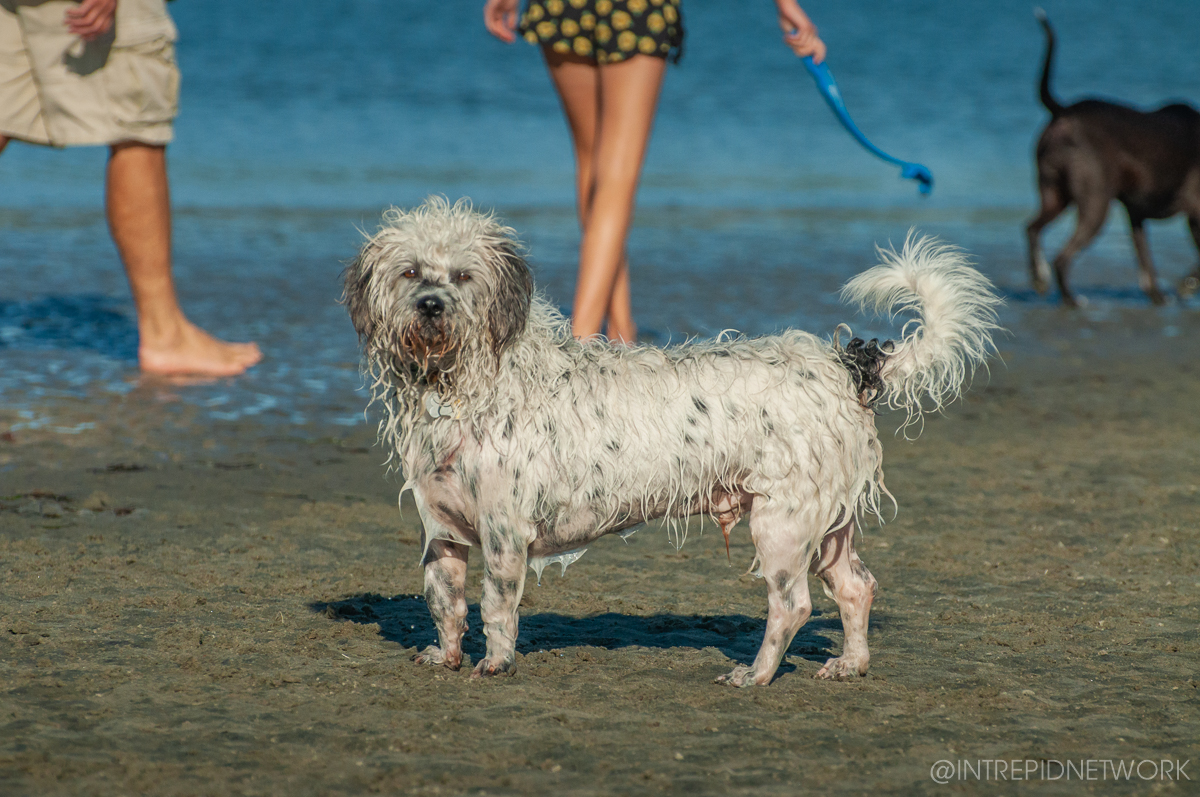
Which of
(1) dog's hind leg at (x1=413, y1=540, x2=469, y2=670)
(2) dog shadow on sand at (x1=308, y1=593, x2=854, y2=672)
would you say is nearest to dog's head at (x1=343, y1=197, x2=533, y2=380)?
(1) dog's hind leg at (x1=413, y1=540, x2=469, y2=670)

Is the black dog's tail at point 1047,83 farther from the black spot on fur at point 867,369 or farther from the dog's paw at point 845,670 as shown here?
the dog's paw at point 845,670

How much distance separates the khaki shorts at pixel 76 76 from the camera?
639 centimetres

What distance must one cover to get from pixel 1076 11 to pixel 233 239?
135 ft

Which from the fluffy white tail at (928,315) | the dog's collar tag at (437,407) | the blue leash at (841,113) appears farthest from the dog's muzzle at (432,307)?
the blue leash at (841,113)

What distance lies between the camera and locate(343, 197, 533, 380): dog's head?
3.30m

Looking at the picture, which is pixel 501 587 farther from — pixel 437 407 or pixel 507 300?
pixel 507 300

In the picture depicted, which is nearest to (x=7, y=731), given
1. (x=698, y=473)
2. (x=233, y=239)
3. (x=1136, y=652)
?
(x=698, y=473)

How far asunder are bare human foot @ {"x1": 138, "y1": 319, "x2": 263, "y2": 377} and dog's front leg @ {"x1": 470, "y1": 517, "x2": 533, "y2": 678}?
13.2ft

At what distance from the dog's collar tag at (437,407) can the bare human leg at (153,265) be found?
388cm

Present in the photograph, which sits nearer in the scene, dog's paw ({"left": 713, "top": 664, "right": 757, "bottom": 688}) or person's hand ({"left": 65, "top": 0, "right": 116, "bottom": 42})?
dog's paw ({"left": 713, "top": 664, "right": 757, "bottom": 688})

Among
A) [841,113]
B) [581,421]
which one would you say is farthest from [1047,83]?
[581,421]

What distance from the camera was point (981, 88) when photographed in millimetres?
26500

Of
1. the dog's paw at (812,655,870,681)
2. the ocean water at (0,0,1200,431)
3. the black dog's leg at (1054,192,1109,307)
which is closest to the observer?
the dog's paw at (812,655,870,681)

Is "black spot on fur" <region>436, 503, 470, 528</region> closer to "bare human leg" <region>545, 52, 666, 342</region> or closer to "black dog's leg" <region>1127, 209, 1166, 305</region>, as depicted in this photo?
"bare human leg" <region>545, 52, 666, 342</region>
